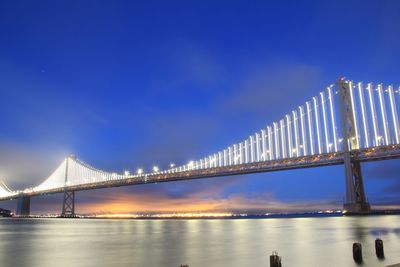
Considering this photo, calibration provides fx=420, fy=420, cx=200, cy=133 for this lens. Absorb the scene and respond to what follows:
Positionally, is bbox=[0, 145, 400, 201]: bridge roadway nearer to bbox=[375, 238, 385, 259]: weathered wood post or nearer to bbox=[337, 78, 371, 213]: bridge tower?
bbox=[337, 78, 371, 213]: bridge tower

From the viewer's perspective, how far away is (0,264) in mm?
17391

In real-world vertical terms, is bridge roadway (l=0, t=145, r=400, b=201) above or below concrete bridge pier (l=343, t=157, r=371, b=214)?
above

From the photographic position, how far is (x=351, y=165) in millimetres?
49719

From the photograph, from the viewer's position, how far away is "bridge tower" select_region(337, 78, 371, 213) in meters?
49.1

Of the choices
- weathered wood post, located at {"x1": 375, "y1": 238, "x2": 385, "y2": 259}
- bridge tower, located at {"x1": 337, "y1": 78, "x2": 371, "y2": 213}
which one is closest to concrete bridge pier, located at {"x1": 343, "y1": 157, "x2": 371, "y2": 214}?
bridge tower, located at {"x1": 337, "y1": 78, "x2": 371, "y2": 213}

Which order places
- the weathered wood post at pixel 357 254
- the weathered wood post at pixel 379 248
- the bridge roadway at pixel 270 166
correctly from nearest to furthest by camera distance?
the weathered wood post at pixel 357 254
the weathered wood post at pixel 379 248
the bridge roadway at pixel 270 166

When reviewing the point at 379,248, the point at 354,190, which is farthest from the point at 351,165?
the point at 379,248

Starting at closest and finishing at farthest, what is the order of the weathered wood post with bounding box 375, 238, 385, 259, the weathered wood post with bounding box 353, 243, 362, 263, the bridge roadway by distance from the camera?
the weathered wood post with bounding box 353, 243, 362, 263 < the weathered wood post with bounding box 375, 238, 385, 259 < the bridge roadway

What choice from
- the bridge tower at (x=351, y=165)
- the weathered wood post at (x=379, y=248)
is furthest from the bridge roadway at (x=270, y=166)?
the weathered wood post at (x=379, y=248)

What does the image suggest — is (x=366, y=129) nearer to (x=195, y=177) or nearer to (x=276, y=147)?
(x=276, y=147)

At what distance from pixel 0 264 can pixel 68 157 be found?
91.3 metres

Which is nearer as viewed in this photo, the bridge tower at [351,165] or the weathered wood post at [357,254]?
the weathered wood post at [357,254]

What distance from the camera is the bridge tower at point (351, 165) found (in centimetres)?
4909

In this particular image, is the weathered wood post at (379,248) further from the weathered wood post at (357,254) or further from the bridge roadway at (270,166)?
the bridge roadway at (270,166)
